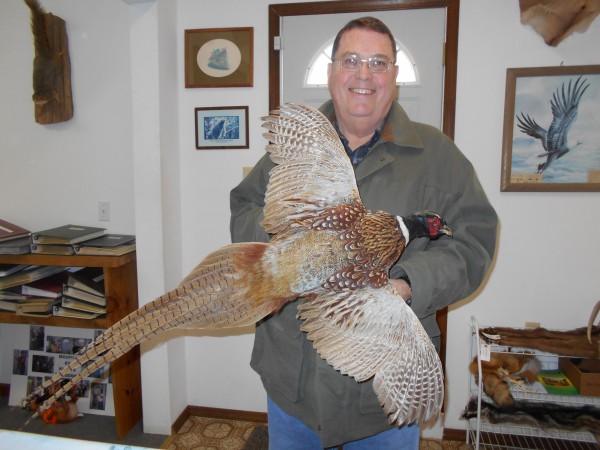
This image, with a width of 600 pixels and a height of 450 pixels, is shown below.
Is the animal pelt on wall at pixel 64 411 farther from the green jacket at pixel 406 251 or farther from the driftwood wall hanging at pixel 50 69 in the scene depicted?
the green jacket at pixel 406 251

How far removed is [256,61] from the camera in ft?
7.85

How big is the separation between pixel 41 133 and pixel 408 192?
2582 mm

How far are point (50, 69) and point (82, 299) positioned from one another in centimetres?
145

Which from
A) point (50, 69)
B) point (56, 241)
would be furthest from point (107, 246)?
point (50, 69)

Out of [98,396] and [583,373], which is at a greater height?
[583,373]

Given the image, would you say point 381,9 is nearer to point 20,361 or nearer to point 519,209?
point 519,209

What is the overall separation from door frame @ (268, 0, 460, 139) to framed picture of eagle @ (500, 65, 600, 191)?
0.32 meters

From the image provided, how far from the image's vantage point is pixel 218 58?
2404 millimetres

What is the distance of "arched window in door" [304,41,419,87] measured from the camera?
223 centimetres

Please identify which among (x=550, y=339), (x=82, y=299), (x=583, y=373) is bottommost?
(x=583, y=373)

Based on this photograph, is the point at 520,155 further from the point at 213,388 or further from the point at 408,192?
the point at 213,388

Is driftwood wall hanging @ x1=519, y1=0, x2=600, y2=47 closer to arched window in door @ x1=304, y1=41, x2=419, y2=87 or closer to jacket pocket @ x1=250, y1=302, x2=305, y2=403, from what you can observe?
arched window in door @ x1=304, y1=41, x2=419, y2=87

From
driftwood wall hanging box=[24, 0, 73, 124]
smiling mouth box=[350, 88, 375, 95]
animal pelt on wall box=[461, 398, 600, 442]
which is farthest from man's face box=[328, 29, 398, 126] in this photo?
driftwood wall hanging box=[24, 0, 73, 124]

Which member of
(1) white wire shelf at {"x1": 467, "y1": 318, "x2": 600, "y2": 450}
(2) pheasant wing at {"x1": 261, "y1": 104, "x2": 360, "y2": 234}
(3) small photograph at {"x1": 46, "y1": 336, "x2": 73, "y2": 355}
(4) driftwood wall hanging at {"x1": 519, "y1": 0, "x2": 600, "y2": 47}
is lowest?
(1) white wire shelf at {"x1": 467, "y1": 318, "x2": 600, "y2": 450}
